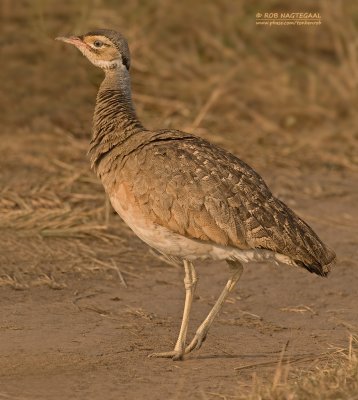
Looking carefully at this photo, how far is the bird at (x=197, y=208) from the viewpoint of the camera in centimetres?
530

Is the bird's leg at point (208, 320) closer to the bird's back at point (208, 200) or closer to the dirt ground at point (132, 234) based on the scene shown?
the dirt ground at point (132, 234)

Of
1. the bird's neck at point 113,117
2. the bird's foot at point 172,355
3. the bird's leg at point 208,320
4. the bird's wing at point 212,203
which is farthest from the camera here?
the bird's neck at point 113,117

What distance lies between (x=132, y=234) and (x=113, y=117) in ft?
6.16

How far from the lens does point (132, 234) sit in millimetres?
7648

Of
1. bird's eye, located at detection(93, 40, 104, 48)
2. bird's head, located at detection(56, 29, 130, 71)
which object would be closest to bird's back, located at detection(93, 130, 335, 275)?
bird's head, located at detection(56, 29, 130, 71)

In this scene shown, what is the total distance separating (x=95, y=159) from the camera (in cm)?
579

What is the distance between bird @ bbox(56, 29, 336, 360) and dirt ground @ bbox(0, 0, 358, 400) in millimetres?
450

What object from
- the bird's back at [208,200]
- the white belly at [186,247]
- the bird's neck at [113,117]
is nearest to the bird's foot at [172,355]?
the white belly at [186,247]

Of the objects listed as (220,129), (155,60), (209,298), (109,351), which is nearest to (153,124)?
(220,129)

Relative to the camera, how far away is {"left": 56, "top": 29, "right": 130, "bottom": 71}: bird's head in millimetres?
6207

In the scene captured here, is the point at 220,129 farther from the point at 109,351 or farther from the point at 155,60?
the point at 109,351

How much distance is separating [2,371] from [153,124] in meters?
5.08

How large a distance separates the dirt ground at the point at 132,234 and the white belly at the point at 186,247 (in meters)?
0.58

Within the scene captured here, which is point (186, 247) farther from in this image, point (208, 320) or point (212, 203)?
point (208, 320)
